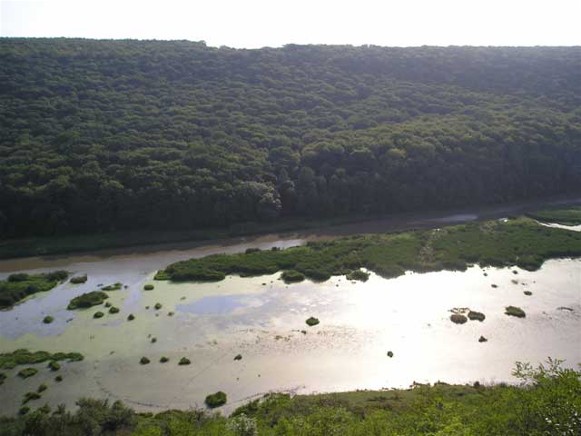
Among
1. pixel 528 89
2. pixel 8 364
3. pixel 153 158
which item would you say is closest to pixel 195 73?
pixel 153 158

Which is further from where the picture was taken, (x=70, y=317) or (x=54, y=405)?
(x=70, y=317)

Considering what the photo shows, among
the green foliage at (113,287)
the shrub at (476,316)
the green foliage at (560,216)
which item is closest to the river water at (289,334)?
the shrub at (476,316)

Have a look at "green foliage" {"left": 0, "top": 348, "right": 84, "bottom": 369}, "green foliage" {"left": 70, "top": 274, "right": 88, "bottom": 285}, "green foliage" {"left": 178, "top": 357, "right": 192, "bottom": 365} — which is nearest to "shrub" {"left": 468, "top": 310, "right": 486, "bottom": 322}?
"green foliage" {"left": 178, "top": 357, "right": 192, "bottom": 365}

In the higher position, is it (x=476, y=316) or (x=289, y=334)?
(x=289, y=334)

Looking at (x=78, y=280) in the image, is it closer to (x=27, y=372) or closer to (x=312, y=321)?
(x=27, y=372)

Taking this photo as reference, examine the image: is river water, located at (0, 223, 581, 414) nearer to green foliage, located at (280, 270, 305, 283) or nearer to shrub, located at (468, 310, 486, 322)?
shrub, located at (468, 310, 486, 322)

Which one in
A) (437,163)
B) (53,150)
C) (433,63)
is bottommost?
(437,163)

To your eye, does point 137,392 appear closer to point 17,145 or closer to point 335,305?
point 335,305

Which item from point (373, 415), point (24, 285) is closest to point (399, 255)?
point (373, 415)
